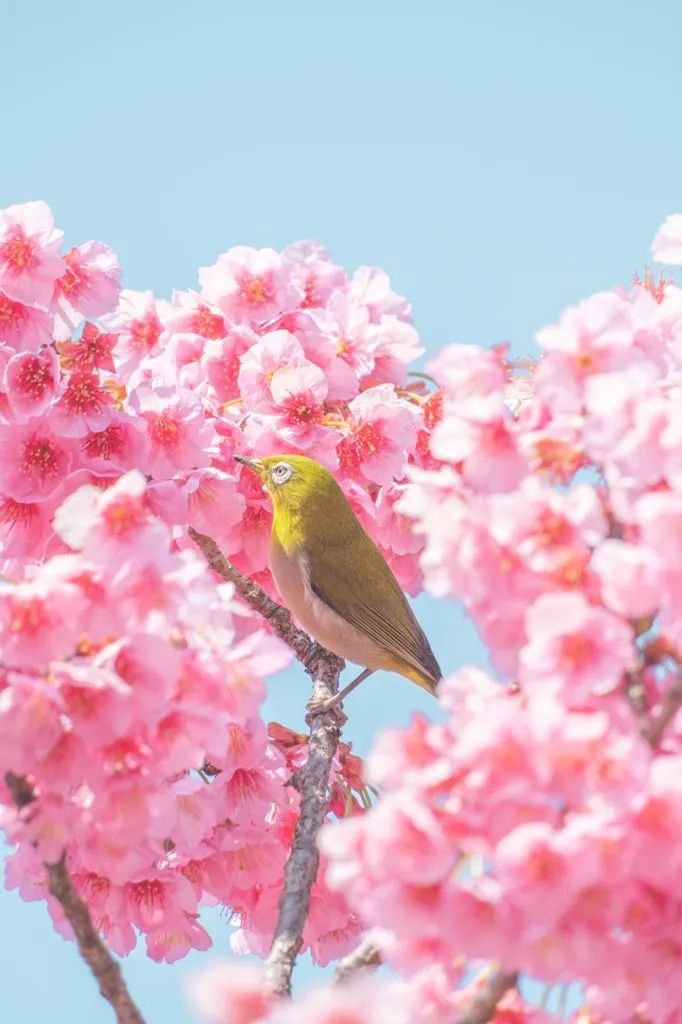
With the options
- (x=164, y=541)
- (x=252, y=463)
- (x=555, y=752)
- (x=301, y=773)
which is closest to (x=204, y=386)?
(x=252, y=463)

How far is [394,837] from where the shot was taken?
2.17m

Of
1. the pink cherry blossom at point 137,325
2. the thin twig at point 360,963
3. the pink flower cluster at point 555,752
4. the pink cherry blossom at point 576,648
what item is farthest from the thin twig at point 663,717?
the pink cherry blossom at point 137,325

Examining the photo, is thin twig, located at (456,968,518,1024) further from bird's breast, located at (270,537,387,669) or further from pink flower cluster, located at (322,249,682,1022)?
bird's breast, located at (270,537,387,669)

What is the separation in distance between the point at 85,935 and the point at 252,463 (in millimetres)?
2978

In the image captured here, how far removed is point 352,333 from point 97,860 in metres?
3.27

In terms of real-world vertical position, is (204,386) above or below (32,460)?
above

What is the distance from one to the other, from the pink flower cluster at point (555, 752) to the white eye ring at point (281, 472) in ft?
9.46

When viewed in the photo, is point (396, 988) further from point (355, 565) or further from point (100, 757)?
point (355, 565)

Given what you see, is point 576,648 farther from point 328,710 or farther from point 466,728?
point 328,710

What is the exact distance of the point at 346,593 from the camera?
5.79 meters

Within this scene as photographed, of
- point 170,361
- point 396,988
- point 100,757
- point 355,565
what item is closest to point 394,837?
point 396,988

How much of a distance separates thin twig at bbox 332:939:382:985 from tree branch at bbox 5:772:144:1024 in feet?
1.48

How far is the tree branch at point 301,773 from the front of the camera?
11.4ft

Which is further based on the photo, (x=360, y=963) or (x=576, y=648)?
(x=360, y=963)
